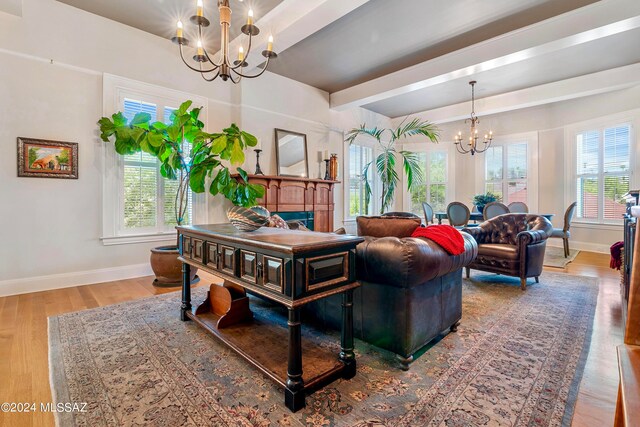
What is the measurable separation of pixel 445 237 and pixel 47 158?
433 cm

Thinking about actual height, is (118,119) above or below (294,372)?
above

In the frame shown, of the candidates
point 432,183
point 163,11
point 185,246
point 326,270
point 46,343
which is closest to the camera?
point 326,270

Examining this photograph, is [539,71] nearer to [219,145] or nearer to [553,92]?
[553,92]

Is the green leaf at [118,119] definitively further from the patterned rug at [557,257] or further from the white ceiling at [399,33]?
the patterned rug at [557,257]

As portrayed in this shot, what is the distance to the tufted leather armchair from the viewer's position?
11.4ft

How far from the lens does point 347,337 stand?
5.67 feet

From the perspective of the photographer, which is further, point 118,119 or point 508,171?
point 508,171

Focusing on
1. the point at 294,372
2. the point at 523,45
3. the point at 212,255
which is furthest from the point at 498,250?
the point at 212,255

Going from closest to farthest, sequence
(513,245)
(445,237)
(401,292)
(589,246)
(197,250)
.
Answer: (401,292), (445,237), (197,250), (513,245), (589,246)

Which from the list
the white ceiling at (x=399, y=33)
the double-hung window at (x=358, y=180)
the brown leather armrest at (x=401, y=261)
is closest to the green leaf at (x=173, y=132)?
the white ceiling at (x=399, y=33)

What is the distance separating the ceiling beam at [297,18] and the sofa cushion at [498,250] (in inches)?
126

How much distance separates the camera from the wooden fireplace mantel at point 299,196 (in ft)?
16.0

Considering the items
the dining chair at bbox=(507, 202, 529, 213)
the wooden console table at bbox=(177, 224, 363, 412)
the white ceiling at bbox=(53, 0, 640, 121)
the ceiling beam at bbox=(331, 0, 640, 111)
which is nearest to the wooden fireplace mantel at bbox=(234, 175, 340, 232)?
the white ceiling at bbox=(53, 0, 640, 121)

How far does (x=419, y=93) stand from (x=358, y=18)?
293cm
